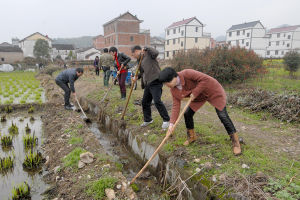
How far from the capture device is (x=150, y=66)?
15.3ft

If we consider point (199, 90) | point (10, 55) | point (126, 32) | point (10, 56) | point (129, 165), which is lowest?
point (129, 165)

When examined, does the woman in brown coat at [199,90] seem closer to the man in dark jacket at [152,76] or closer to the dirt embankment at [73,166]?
the man in dark jacket at [152,76]

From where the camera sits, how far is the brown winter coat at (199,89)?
10.6ft

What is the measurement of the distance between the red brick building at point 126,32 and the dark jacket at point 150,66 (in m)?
33.0

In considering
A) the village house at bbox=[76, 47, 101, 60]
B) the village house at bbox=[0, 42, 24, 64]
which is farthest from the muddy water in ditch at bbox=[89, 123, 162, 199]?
the village house at bbox=[0, 42, 24, 64]

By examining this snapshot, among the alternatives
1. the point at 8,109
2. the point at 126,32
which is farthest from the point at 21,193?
the point at 126,32

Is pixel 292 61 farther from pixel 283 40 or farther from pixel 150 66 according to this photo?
pixel 283 40

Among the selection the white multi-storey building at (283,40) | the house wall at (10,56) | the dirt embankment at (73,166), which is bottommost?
the dirt embankment at (73,166)

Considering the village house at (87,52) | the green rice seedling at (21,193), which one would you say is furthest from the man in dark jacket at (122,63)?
the village house at (87,52)

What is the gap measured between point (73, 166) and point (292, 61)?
12.1 m

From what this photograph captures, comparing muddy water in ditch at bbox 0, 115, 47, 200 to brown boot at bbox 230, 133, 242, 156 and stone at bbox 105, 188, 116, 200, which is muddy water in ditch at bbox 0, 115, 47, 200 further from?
brown boot at bbox 230, 133, 242, 156

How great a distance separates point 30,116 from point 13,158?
388 cm

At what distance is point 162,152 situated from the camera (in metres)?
3.97

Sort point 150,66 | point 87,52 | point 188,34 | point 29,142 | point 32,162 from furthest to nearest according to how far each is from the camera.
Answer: point 87,52, point 188,34, point 29,142, point 150,66, point 32,162
